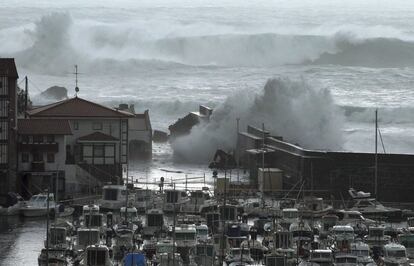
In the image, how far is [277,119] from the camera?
46.8 m

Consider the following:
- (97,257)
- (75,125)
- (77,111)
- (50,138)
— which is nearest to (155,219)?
(97,257)

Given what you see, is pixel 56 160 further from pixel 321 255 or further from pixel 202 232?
pixel 321 255

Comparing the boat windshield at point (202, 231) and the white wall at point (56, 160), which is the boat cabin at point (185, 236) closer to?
the boat windshield at point (202, 231)

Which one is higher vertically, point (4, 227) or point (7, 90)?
point (7, 90)

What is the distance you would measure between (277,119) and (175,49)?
1804 inches

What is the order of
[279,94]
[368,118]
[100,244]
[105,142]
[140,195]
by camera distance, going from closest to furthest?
[100,244] → [140,195] → [105,142] → [279,94] → [368,118]

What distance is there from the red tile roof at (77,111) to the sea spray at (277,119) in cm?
467

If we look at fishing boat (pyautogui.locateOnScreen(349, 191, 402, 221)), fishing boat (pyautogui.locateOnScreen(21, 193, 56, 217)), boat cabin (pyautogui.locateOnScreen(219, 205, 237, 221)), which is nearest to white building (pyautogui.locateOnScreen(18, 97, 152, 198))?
fishing boat (pyautogui.locateOnScreen(21, 193, 56, 217))

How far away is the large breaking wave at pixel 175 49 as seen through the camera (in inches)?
3241

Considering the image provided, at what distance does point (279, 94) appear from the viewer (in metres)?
48.4

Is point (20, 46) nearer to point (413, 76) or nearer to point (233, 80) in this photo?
point (233, 80)

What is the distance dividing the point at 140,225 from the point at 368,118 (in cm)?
2561

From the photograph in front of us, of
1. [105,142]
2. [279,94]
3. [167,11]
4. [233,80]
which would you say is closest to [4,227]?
[105,142]

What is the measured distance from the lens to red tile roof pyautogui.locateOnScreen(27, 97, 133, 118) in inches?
1607
